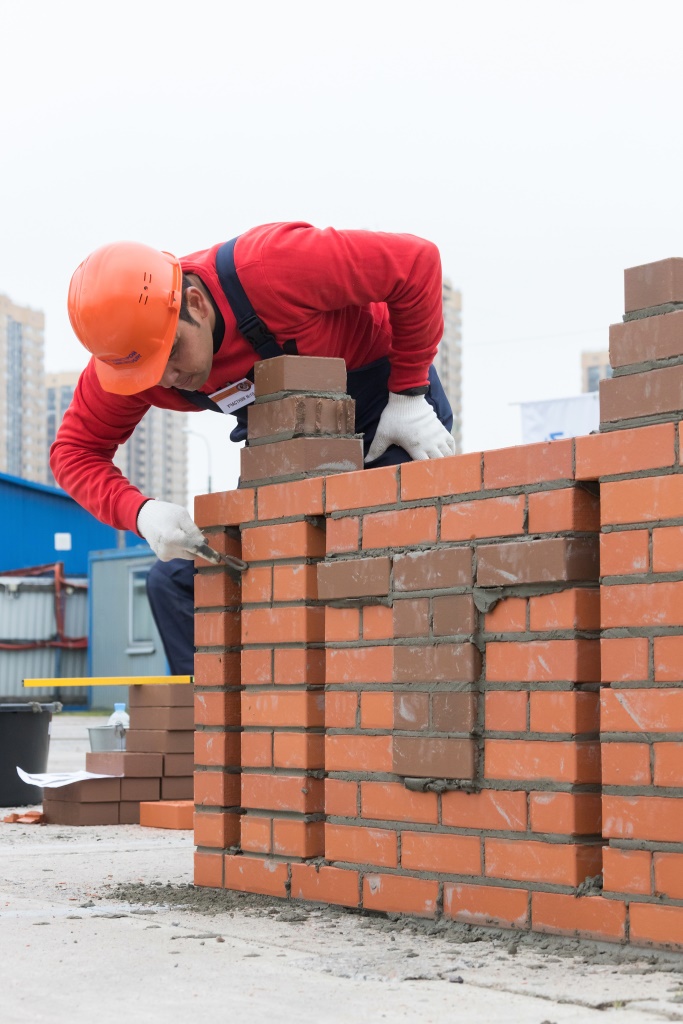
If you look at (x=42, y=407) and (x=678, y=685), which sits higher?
(x=42, y=407)

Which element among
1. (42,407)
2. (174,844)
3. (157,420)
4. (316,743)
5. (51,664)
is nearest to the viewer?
(316,743)

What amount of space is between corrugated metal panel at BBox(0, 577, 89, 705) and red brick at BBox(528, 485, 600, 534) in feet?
→ 64.5

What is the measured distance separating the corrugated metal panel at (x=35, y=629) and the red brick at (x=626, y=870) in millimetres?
19788

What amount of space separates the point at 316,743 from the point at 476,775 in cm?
63

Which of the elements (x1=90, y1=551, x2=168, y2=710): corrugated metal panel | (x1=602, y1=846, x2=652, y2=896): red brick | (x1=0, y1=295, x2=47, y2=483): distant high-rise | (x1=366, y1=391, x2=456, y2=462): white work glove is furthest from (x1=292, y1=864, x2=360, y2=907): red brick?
(x1=0, y1=295, x2=47, y2=483): distant high-rise

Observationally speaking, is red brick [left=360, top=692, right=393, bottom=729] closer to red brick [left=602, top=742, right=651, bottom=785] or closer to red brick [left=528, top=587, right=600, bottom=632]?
red brick [left=528, top=587, right=600, bottom=632]

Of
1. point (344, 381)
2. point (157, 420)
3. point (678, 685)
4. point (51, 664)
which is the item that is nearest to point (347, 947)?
point (678, 685)

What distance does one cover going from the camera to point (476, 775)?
337 centimetres

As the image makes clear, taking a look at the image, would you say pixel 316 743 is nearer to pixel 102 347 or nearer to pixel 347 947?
pixel 347 947

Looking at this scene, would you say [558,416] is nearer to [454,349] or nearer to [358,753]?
[358,753]

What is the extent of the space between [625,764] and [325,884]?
1.10m

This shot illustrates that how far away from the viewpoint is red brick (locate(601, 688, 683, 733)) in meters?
2.90

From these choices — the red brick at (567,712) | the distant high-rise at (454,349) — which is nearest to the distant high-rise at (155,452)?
the distant high-rise at (454,349)

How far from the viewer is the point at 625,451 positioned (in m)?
3.05
